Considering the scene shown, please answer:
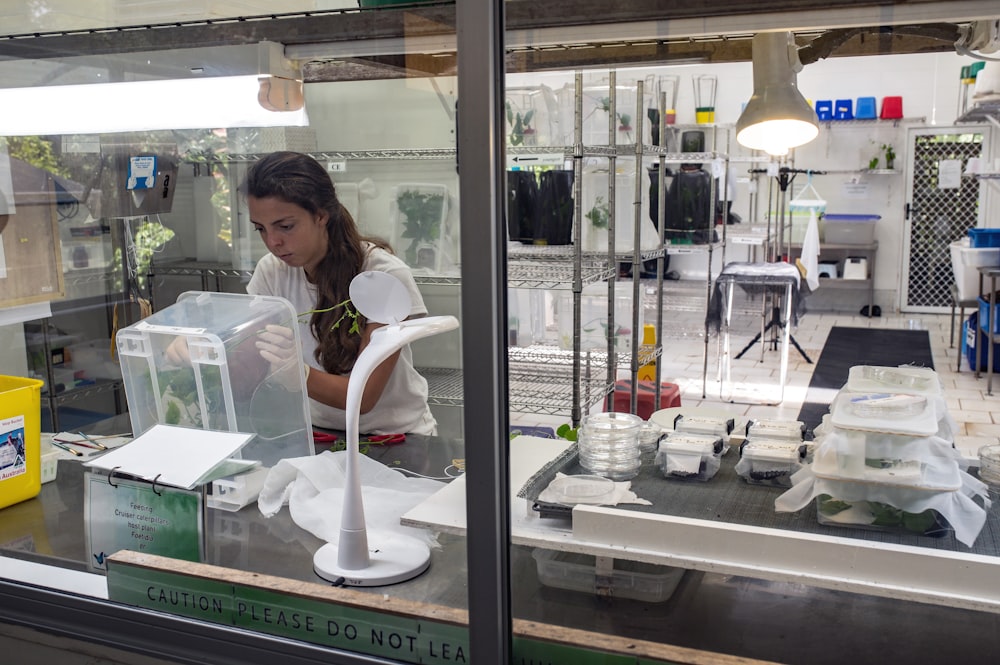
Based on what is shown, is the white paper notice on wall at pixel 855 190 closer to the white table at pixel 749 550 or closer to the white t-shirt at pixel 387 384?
the white t-shirt at pixel 387 384

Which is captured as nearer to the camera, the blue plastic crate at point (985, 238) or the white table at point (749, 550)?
the white table at point (749, 550)

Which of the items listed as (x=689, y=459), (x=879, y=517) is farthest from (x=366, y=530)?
(x=879, y=517)

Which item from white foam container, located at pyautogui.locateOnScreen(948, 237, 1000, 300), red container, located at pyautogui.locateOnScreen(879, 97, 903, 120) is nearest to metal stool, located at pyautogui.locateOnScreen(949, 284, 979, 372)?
white foam container, located at pyautogui.locateOnScreen(948, 237, 1000, 300)

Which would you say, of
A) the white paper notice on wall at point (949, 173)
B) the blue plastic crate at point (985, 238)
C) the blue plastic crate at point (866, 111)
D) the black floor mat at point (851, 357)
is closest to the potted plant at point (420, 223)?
the black floor mat at point (851, 357)

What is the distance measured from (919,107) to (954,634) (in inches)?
298

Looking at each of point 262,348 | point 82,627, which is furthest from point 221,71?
point 82,627

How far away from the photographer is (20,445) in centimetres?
169

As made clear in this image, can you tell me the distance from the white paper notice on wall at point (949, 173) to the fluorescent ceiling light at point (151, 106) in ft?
21.1

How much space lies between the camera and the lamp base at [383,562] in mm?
1327

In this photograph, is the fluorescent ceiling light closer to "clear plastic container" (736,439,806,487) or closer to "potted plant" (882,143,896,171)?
"clear plastic container" (736,439,806,487)

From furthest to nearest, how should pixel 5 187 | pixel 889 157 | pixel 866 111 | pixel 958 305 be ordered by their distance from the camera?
1. pixel 889 157
2. pixel 866 111
3. pixel 958 305
4. pixel 5 187

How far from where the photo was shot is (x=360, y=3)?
54.8 inches

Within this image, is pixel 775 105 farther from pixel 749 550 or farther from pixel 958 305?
pixel 958 305

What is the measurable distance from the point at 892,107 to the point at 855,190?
0.91 meters
